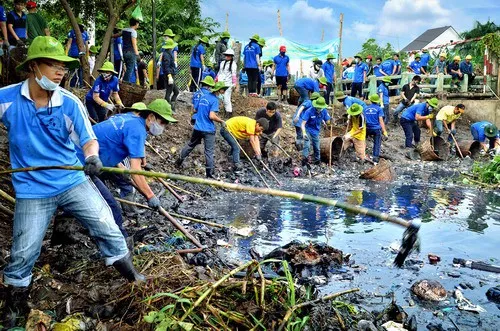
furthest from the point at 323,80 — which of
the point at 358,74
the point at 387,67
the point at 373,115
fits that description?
the point at 387,67

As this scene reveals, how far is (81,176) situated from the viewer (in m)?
3.69

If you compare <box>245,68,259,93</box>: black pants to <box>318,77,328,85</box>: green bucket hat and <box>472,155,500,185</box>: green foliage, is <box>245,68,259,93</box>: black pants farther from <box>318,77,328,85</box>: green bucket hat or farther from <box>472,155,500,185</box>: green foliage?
<box>472,155,500,185</box>: green foliage

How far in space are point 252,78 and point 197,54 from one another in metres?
2.04

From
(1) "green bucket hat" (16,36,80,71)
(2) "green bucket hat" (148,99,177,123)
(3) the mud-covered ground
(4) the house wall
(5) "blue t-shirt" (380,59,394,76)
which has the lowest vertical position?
(3) the mud-covered ground

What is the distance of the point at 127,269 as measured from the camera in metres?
3.86

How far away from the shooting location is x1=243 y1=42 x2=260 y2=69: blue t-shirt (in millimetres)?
14398

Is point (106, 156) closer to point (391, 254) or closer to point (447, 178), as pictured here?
point (391, 254)

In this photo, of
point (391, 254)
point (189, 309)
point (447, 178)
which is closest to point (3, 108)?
point (189, 309)

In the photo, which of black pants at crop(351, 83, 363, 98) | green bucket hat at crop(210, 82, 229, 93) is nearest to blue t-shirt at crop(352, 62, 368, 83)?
black pants at crop(351, 83, 363, 98)

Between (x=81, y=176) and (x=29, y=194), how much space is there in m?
0.37

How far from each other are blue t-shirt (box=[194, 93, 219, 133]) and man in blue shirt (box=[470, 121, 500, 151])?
916cm

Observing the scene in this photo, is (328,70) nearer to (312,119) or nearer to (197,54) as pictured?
(312,119)

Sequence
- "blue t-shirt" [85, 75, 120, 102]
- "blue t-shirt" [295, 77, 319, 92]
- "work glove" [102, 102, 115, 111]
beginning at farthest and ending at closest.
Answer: "blue t-shirt" [295, 77, 319, 92] < "blue t-shirt" [85, 75, 120, 102] < "work glove" [102, 102, 115, 111]

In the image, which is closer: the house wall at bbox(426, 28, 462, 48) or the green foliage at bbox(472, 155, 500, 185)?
the green foliage at bbox(472, 155, 500, 185)
